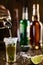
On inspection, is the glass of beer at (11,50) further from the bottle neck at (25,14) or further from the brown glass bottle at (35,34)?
the bottle neck at (25,14)

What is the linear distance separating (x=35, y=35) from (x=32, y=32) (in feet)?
0.10

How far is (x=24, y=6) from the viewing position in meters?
1.50

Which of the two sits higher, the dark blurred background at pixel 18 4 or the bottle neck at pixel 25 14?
the dark blurred background at pixel 18 4

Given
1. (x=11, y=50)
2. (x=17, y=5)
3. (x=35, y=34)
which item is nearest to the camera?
(x=11, y=50)

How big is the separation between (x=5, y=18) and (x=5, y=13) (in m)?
0.03

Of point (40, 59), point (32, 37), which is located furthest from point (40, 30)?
point (40, 59)

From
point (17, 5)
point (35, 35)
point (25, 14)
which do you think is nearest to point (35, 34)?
point (35, 35)

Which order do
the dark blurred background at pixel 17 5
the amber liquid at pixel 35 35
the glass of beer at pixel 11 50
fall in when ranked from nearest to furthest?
1. the glass of beer at pixel 11 50
2. the amber liquid at pixel 35 35
3. the dark blurred background at pixel 17 5

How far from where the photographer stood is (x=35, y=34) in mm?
1348

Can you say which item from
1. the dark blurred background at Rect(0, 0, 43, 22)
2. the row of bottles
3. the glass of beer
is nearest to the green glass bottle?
the row of bottles

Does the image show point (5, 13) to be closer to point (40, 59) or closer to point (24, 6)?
point (24, 6)

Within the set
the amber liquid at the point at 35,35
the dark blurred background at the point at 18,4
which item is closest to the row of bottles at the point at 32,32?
the amber liquid at the point at 35,35

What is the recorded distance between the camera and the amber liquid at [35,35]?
1332 mm

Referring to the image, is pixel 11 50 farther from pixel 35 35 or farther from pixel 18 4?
pixel 18 4
